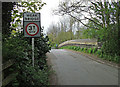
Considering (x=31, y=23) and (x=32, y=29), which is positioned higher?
(x=31, y=23)

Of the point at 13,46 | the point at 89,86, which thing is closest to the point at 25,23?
the point at 13,46

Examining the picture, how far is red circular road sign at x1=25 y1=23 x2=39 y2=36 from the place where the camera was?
18.6 feet

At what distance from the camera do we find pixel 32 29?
573cm

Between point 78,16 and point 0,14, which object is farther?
point 78,16

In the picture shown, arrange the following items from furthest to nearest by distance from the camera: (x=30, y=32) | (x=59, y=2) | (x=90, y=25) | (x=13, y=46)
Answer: (x=59, y=2) → (x=90, y=25) → (x=30, y=32) → (x=13, y=46)

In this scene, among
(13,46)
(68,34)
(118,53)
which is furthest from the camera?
(68,34)

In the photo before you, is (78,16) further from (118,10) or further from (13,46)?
(13,46)

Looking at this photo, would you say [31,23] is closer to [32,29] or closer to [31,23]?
[31,23]

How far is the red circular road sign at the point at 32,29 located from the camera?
223 inches

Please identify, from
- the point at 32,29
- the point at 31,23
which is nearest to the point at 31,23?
the point at 31,23

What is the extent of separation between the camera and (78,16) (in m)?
18.0

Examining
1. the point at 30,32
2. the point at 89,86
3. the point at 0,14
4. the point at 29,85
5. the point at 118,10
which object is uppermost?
the point at 118,10

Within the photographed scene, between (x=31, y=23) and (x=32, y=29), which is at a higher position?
(x=31, y=23)

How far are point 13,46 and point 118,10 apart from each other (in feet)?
27.5
